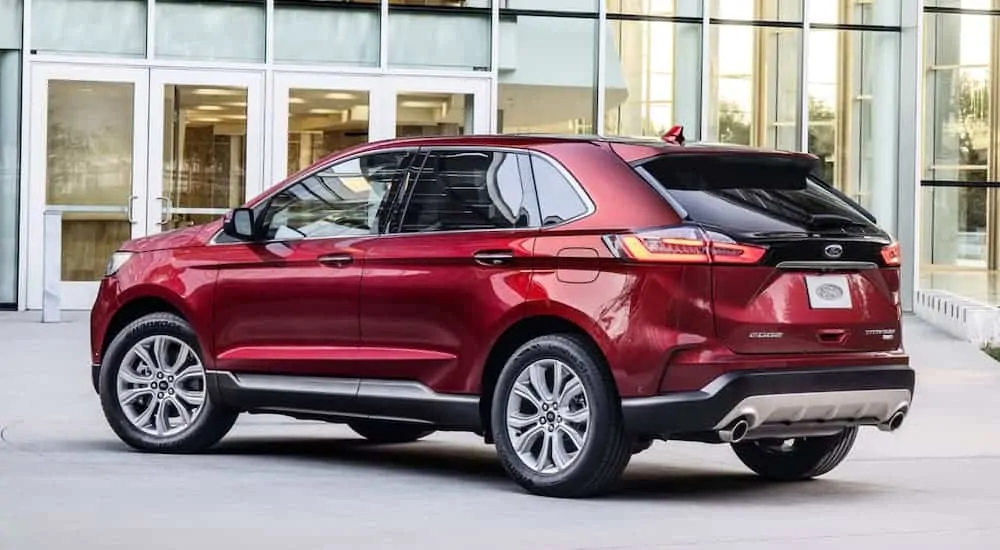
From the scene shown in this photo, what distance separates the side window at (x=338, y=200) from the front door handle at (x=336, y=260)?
13 cm

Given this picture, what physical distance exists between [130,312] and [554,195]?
2.81 m

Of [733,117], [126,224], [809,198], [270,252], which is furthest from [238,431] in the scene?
[733,117]

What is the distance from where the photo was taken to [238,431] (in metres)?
11.8

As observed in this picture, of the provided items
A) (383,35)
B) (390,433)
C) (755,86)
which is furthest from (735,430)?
(755,86)

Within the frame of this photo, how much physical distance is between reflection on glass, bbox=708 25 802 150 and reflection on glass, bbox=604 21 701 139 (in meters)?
0.27

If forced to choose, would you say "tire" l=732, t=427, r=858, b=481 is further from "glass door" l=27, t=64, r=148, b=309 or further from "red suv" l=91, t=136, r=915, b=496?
"glass door" l=27, t=64, r=148, b=309

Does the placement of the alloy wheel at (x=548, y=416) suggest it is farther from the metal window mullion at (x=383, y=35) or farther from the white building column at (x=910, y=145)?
the white building column at (x=910, y=145)

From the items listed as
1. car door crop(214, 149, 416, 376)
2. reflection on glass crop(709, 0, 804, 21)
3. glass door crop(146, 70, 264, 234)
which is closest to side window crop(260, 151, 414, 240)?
car door crop(214, 149, 416, 376)

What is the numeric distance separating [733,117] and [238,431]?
14.1m

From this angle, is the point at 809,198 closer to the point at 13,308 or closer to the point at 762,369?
the point at 762,369

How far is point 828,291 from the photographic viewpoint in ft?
28.4

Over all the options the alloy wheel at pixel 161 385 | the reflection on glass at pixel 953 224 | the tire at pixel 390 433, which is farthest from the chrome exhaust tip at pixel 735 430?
the reflection on glass at pixel 953 224

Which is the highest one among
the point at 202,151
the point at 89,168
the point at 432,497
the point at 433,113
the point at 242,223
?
the point at 433,113

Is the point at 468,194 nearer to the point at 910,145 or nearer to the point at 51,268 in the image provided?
the point at 51,268
